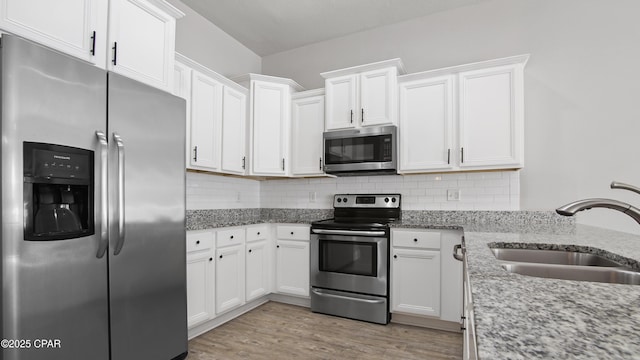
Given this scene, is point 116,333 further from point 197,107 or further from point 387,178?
point 387,178

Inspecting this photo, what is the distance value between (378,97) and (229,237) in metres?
1.97

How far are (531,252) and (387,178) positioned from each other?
213 centimetres

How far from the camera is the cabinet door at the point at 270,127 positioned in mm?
3502

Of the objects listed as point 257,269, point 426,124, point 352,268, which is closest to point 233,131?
point 257,269

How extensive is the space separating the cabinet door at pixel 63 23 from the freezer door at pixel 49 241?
202 mm

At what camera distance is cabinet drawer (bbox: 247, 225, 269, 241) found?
319 cm

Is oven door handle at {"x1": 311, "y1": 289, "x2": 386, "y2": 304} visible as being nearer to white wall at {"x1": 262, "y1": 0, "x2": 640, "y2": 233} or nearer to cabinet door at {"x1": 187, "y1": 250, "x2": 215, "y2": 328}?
cabinet door at {"x1": 187, "y1": 250, "x2": 215, "y2": 328}

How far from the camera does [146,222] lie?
190cm

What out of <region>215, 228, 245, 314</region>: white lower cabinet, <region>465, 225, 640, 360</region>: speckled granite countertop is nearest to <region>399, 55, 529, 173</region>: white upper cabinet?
<region>215, 228, 245, 314</region>: white lower cabinet

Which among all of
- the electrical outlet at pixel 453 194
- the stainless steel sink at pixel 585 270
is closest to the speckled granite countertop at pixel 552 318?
the stainless steel sink at pixel 585 270

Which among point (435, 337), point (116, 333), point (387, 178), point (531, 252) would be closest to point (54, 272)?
point (116, 333)

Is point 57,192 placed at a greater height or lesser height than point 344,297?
greater

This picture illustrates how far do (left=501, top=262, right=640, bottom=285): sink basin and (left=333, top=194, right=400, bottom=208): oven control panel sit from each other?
2378 millimetres

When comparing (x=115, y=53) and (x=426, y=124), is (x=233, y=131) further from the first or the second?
(x=426, y=124)
